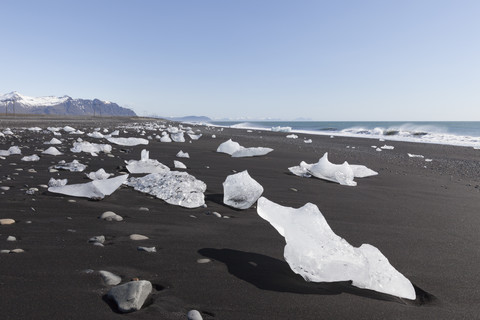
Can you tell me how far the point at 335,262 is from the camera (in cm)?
150

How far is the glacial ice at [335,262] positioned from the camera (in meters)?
1.49

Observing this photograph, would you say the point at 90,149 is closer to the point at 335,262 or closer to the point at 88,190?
the point at 88,190

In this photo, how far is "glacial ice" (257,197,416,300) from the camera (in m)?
1.49

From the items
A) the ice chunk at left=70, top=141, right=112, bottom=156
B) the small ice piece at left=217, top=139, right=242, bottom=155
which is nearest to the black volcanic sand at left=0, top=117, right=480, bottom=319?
the ice chunk at left=70, top=141, right=112, bottom=156

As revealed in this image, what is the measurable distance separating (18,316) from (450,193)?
15.7ft

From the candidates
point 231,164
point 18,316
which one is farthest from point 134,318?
point 231,164

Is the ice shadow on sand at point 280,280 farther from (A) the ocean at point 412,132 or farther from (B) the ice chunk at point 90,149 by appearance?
(A) the ocean at point 412,132

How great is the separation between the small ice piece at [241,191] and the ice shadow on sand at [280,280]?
3.45ft

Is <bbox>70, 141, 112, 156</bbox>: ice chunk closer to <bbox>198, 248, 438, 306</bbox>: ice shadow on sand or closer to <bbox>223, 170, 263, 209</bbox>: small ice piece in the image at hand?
<bbox>223, 170, 263, 209</bbox>: small ice piece

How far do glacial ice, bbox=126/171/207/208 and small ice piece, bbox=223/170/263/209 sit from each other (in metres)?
0.24

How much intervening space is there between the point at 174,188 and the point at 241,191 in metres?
0.61

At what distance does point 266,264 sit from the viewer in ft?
5.69

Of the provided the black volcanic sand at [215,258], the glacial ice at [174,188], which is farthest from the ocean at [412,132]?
the glacial ice at [174,188]

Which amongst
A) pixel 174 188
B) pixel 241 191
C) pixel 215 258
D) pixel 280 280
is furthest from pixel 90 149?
pixel 280 280
